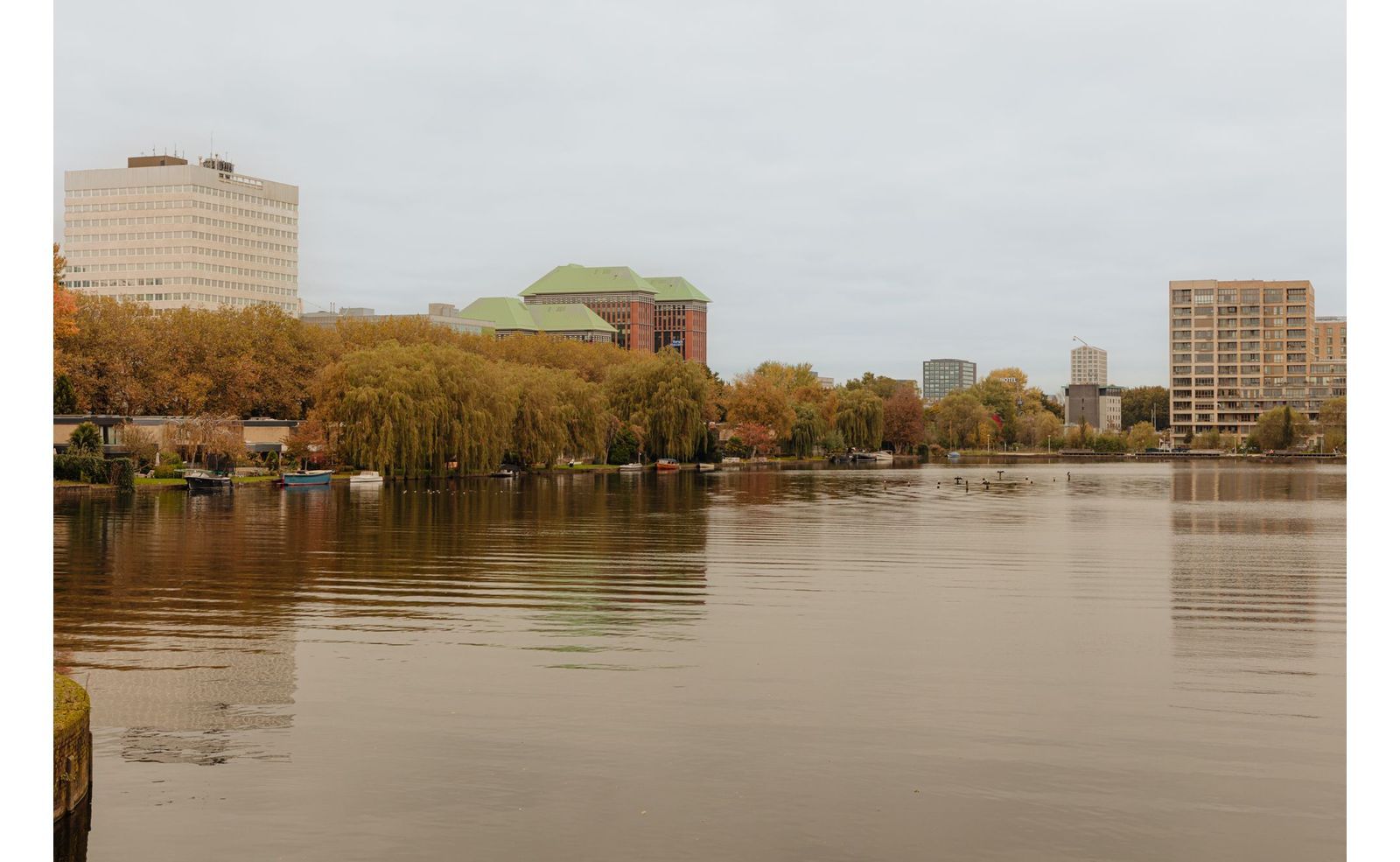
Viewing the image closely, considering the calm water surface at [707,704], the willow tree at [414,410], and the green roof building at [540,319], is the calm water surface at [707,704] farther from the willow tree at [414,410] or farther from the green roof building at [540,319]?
the green roof building at [540,319]

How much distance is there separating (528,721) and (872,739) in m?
3.25

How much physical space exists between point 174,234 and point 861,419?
95203 mm

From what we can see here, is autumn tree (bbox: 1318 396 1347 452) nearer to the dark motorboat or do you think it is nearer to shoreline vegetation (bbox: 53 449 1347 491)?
shoreline vegetation (bbox: 53 449 1347 491)

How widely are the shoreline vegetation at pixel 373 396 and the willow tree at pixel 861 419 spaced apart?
18549mm

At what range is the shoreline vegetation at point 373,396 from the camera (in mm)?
68062

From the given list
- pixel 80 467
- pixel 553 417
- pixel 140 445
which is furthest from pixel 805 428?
pixel 80 467

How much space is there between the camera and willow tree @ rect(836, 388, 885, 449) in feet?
449

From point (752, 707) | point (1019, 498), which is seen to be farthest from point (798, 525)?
point (752, 707)

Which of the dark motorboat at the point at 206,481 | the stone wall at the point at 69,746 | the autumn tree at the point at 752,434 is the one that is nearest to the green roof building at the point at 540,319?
the autumn tree at the point at 752,434

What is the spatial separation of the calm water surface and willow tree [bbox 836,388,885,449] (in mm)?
107971

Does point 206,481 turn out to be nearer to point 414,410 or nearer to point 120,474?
point 120,474

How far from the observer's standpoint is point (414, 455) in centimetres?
6869

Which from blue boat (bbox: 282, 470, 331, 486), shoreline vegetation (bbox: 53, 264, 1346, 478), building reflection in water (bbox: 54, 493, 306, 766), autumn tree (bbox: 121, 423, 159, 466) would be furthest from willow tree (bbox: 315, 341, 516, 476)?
building reflection in water (bbox: 54, 493, 306, 766)

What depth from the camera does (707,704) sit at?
12.7m
